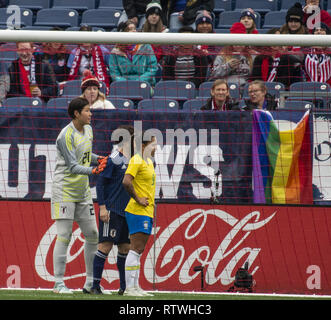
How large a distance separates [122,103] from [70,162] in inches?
89.7

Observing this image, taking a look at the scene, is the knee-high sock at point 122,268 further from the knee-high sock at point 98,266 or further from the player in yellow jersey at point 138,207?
the player in yellow jersey at point 138,207

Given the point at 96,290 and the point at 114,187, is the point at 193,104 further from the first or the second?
the point at 96,290

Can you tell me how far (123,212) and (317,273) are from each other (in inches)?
103

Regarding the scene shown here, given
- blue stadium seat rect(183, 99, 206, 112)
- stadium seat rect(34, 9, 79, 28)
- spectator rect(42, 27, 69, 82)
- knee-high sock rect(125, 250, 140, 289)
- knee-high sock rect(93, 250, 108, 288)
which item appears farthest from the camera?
stadium seat rect(34, 9, 79, 28)

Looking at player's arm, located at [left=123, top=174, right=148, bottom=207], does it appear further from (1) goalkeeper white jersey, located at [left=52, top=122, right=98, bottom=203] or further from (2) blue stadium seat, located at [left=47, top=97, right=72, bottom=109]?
(2) blue stadium seat, located at [left=47, top=97, right=72, bottom=109]

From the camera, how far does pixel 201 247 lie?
9438 millimetres

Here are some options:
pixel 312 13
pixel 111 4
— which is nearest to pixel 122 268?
pixel 312 13

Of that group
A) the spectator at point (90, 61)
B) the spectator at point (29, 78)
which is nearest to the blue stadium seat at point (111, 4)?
the spectator at point (90, 61)

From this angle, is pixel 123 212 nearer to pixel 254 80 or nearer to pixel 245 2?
pixel 254 80

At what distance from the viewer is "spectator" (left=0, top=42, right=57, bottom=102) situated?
10273 millimetres

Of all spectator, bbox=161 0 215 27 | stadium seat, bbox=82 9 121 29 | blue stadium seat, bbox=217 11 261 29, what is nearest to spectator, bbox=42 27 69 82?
stadium seat, bbox=82 9 121 29

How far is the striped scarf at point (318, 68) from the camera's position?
10.9 m

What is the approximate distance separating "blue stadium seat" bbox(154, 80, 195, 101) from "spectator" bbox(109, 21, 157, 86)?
0.22 metres

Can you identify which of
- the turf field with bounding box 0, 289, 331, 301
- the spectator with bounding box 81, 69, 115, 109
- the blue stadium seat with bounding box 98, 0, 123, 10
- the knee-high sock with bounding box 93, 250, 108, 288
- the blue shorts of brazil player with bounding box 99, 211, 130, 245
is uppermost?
the blue stadium seat with bounding box 98, 0, 123, 10
